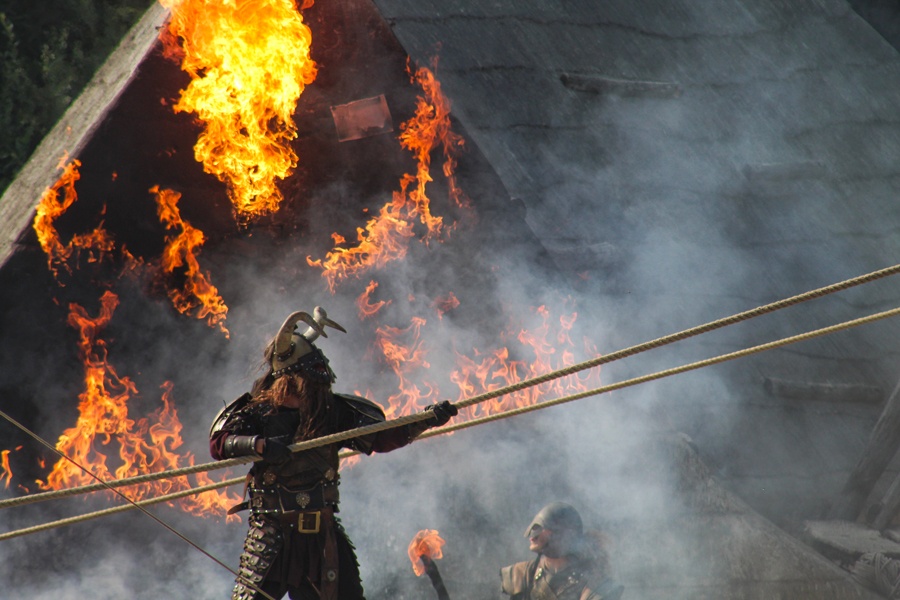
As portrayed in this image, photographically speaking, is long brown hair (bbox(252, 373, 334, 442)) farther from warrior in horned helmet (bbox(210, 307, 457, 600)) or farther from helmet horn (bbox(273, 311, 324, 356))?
helmet horn (bbox(273, 311, 324, 356))

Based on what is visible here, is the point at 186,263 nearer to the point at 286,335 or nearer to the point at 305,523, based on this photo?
the point at 286,335

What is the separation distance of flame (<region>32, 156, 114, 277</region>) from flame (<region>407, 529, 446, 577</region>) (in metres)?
2.96

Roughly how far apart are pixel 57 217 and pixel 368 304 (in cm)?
224

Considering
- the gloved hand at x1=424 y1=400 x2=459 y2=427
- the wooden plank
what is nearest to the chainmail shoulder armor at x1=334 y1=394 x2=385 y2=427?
the gloved hand at x1=424 y1=400 x2=459 y2=427

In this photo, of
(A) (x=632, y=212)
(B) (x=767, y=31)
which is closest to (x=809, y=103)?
(B) (x=767, y=31)

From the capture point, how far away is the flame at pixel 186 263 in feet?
24.4

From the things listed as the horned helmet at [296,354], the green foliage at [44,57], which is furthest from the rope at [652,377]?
the green foliage at [44,57]

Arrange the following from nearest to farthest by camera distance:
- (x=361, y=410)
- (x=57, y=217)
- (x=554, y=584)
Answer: (x=361, y=410) → (x=554, y=584) → (x=57, y=217)

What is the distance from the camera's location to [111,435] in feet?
24.3

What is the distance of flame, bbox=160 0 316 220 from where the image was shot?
7.27 meters

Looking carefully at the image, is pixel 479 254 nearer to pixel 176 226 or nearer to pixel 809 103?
pixel 176 226

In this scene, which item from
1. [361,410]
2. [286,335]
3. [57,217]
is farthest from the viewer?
[57,217]

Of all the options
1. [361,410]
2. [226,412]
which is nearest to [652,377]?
[361,410]

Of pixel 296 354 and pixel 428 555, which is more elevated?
pixel 296 354
